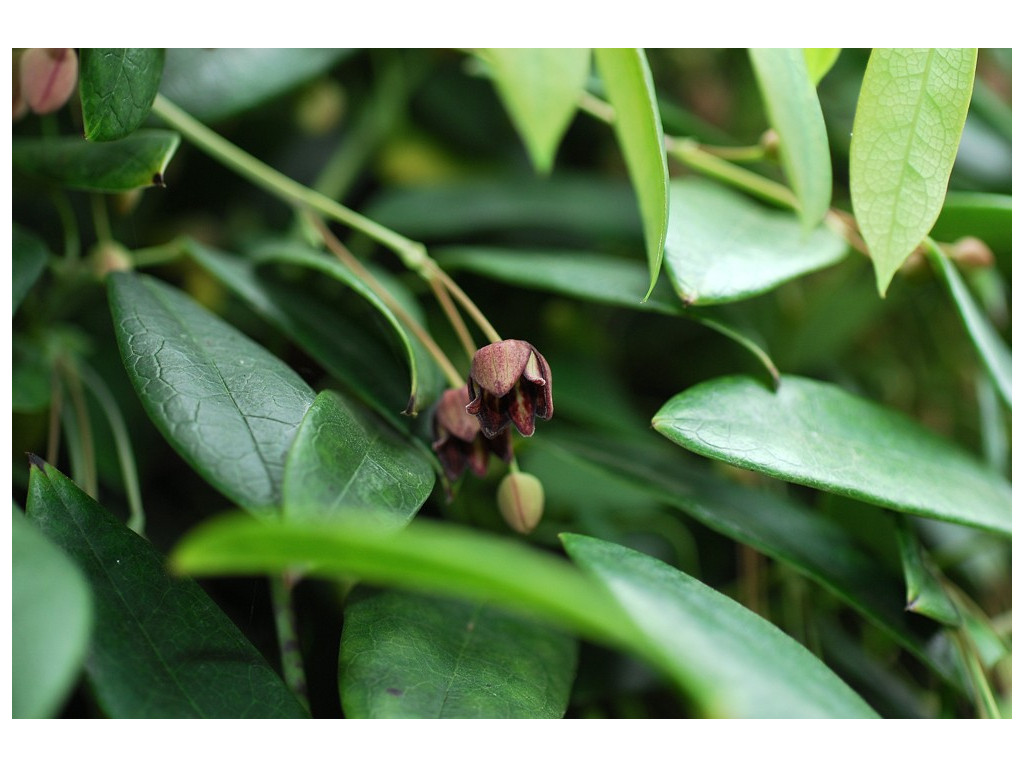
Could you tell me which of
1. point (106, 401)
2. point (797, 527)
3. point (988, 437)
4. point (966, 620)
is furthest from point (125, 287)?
point (988, 437)

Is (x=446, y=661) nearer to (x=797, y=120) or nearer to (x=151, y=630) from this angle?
(x=151, y=630)

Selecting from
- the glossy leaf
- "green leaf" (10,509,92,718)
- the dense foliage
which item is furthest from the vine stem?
"green leaf" (10,509,92,718)

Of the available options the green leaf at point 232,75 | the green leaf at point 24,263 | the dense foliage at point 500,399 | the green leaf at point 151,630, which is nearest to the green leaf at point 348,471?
the dense foliage at point 500,399

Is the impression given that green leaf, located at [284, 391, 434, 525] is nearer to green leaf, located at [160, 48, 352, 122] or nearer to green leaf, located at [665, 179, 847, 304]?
green leaf, located at [665, 179, 847, 304]

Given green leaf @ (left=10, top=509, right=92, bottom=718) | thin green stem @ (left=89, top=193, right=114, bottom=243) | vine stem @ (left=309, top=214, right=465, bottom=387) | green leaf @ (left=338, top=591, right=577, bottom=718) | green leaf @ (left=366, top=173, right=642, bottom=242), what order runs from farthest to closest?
1. green leaf @ (left=366, top=173, right=642, bottom=242)
2. thin green stem @ (left=89, top=193, right=114, bottom=243)
3. vine stem @ (left=309, top=214, right=465, bottom=387)
4. green leaf @ (left=338, top=591, right=577, bottom=718)
5. green leaf @ (left=10, top=509, right=92, bottom=718)

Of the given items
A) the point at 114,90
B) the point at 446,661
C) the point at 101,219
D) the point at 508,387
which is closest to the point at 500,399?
the point at 508,387

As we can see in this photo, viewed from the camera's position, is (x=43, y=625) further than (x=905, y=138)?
No
